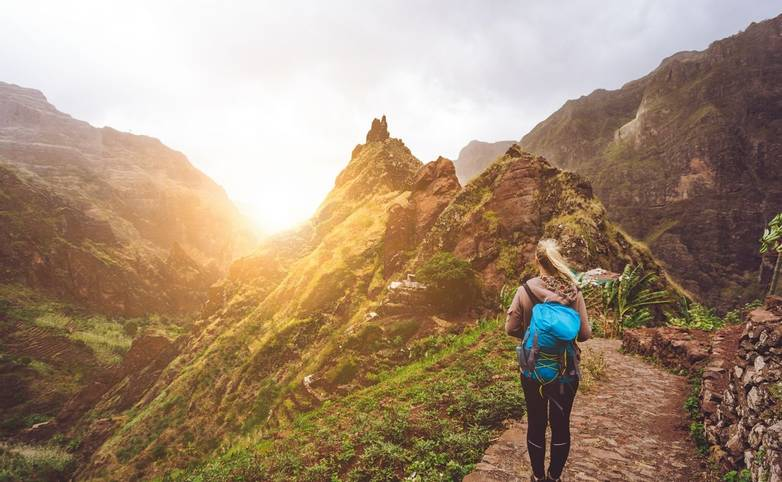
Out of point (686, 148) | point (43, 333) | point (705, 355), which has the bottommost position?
point (43, 333)

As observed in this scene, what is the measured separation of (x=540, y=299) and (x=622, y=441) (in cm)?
359

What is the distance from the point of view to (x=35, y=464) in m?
37.6

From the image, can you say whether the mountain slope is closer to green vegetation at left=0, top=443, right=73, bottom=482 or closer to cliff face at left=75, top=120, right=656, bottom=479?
green vegetation at left=0, top=443, right=73, bottom=482

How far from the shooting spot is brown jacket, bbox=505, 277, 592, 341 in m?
3.39

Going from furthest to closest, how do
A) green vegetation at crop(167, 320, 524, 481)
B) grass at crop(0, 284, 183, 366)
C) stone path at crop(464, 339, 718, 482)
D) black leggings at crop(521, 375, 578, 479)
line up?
grass at crop(0, 284, 183, 366)
green vegetation at crop(167, 320, 524, 481)
stone path at crop(464, 339, 718, 482)
black leggings at crop(521, 375, 578, 479)

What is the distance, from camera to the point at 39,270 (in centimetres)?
9106

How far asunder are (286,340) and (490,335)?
1957 centimetres

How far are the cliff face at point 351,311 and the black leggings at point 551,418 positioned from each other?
11739 mm

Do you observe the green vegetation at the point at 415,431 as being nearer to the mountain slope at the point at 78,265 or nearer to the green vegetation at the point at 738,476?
the green vegetation at the point at 738,476

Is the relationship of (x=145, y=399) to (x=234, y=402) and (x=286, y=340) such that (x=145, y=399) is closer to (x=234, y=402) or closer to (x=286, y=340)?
(x=234, y=402)

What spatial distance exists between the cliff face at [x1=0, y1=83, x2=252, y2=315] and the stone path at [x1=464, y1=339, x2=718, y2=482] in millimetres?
122841

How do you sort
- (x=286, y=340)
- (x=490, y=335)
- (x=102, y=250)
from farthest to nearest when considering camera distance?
(x=102, y=250)
(x=286, y=340)
(x=490, y=335)

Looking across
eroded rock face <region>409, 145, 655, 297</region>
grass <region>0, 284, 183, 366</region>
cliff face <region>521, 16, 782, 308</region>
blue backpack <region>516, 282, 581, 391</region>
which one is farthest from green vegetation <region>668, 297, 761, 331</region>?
grass <region>0, 284, 183, 366</region>

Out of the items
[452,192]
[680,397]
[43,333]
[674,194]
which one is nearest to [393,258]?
[452,192]
